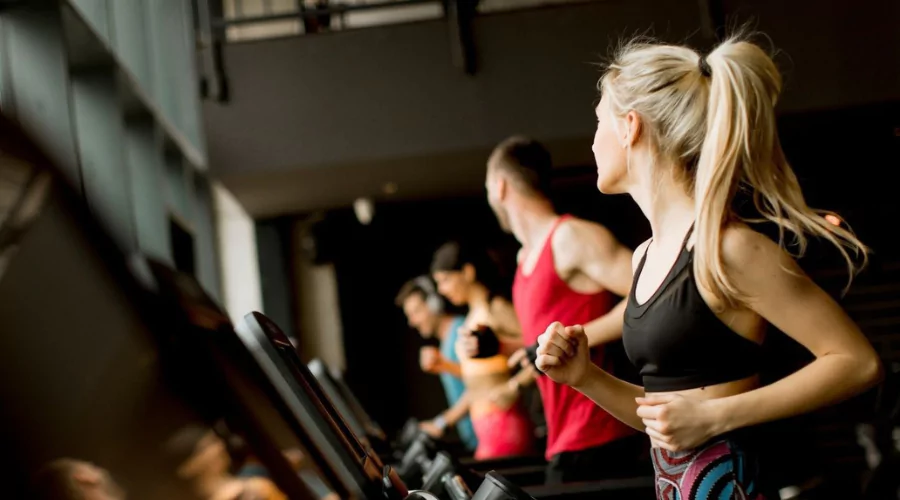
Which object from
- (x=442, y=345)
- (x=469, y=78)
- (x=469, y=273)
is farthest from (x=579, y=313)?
(x=469, y=78)

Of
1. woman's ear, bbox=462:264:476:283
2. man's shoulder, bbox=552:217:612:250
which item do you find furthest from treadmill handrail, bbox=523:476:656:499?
woman's ear, bbox=462:264:476:283

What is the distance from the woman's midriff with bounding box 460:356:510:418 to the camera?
12.2 feet

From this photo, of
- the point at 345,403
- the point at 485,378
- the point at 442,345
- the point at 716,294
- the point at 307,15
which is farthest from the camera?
the point at 307,15

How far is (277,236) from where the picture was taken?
25.1ft

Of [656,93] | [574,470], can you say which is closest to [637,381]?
[574,470]

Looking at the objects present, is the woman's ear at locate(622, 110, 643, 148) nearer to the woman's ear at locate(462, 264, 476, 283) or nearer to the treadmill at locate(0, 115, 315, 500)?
the treadmill at locate(0, 115, 315, 500)

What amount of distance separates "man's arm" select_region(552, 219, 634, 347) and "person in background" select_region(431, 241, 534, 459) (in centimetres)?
124

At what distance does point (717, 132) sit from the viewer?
1188 millimetres

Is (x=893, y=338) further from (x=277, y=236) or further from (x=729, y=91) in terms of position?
(x=729, y=91)

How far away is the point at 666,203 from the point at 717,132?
0.49 feet

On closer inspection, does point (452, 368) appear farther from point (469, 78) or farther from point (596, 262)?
point (596, 262)

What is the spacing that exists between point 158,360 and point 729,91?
0.73 metres

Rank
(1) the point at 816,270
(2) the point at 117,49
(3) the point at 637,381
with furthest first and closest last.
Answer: (1) the point at 816,270, (2) the point at 117,49, (3) the point at 637,381

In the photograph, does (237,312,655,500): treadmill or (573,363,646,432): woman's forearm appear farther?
(573,363,646,432): woman's forearm
